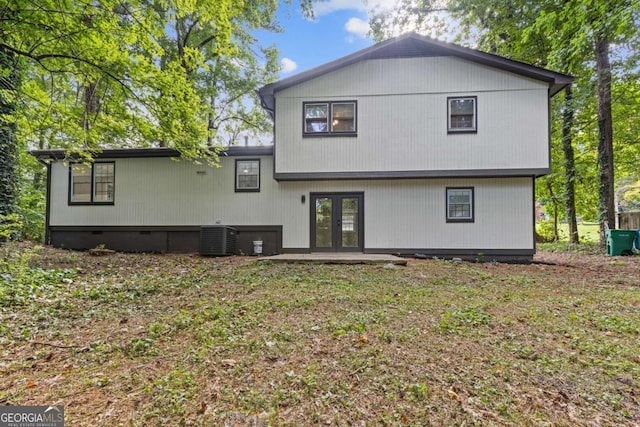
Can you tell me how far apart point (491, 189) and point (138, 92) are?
10.0 metres

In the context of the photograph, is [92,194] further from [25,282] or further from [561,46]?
[561,46]

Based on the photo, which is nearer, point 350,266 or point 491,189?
point 350,266

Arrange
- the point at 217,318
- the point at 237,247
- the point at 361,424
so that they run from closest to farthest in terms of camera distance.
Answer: the point at 361,424 < the point at 217,318 < the point at 237,247

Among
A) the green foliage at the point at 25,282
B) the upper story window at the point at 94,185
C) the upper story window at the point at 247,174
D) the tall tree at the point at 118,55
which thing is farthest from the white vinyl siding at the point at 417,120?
the upper story window at the point at 94,185

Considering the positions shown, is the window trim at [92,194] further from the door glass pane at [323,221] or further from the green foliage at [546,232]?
the green foliage at [546,232]

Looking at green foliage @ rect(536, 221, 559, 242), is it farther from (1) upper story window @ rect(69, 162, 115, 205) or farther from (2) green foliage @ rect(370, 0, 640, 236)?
(1) upper story window @ rect(69, 162, 115, 205)

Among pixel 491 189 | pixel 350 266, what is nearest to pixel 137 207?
pixel 350 266

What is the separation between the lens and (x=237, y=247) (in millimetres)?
9859

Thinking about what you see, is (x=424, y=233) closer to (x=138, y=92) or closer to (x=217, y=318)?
(x=217, y=318)

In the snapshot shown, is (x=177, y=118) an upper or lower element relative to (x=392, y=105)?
lower

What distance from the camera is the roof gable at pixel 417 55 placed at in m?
8.59

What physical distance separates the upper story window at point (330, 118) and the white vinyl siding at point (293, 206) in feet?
5.28

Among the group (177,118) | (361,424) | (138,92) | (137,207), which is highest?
(138,92)

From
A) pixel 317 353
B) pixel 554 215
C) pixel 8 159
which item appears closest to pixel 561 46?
pixel 554 215
